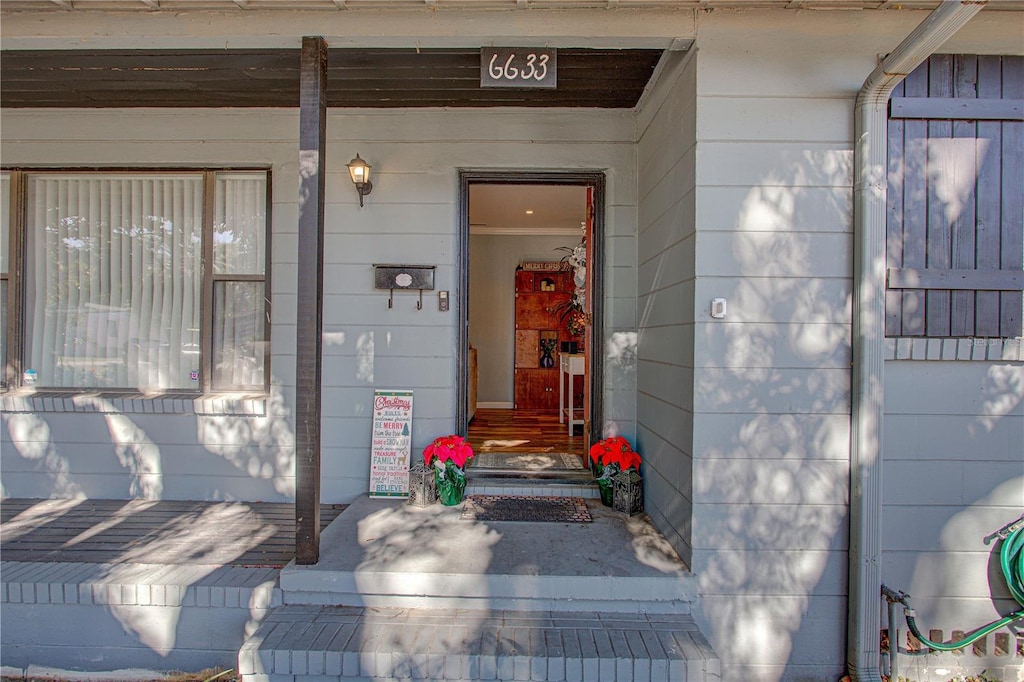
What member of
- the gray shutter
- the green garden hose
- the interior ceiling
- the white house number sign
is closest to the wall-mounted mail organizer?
the white house number sign

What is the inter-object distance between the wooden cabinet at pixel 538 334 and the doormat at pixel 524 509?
13.1ft

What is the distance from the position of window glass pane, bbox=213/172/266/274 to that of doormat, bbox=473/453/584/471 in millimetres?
2043

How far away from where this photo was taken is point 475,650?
209cm

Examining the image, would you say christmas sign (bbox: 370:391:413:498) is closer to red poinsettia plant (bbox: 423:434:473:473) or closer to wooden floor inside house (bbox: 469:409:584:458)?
red poinsettia plant (bbox: 423:434:473:473)

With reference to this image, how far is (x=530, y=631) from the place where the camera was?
2211mm

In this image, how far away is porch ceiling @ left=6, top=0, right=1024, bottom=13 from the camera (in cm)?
237

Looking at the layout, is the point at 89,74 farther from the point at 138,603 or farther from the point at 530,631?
the point at 530,631

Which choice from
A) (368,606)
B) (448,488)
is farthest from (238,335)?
(368,606)

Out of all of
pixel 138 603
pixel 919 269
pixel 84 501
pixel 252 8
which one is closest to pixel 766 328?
pixel 919 269

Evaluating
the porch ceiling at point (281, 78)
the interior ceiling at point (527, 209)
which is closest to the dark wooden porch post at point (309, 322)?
the porch ceiling at point (281, 78)

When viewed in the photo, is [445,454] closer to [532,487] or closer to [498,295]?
[532,487]

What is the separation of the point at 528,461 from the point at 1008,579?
260cm

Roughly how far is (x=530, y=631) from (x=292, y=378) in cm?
222

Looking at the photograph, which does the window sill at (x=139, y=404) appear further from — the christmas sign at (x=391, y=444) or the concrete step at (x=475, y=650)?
the concrete step at (x=475, y=650)
